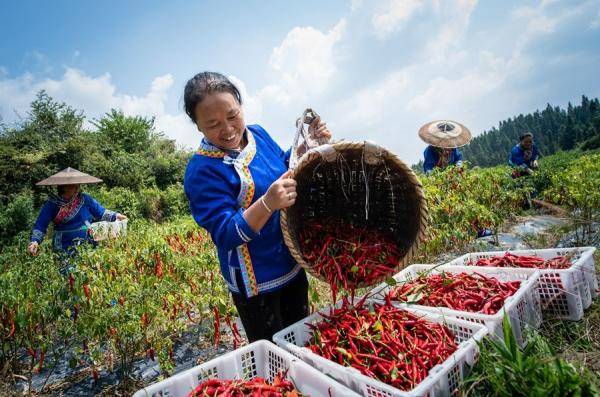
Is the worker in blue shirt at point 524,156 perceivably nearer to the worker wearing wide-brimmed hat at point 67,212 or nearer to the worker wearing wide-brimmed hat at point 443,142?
the worker wearing wide-brimmed hat at point 443,142

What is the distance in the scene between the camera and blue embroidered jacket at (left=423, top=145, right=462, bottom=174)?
272 inches

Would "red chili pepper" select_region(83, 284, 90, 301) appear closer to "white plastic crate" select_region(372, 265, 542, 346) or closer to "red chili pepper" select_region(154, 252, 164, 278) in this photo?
"red chili pepper" select_region(154, 252, 164, 278)

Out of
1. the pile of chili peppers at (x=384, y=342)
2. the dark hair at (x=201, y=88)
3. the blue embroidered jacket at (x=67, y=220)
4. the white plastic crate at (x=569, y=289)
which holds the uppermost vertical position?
the dark hair at (x=201, y=88)

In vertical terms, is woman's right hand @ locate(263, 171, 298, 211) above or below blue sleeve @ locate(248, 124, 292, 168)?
below

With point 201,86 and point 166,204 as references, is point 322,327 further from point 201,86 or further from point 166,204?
point 166,204

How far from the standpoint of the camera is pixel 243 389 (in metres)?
1.71

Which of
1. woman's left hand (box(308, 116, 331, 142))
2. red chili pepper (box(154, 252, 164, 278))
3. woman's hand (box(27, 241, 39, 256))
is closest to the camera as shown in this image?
woman's left hand (box(308, 116, 331, 142))

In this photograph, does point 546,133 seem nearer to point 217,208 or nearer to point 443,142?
point 443,142

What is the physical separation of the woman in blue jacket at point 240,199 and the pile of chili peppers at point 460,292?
0.87 m

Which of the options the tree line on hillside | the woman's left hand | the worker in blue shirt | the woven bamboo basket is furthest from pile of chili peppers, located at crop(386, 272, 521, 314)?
the tree line on hillside

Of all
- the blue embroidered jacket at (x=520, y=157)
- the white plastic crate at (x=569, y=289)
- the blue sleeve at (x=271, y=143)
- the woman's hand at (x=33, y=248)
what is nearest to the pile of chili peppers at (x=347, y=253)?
the blue sleeve at (x=271, y=143)

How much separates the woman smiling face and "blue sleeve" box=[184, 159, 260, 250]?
0.59 feet

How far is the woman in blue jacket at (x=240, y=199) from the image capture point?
1.73 metres

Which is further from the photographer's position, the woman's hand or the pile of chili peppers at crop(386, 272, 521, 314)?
the woman's hand
